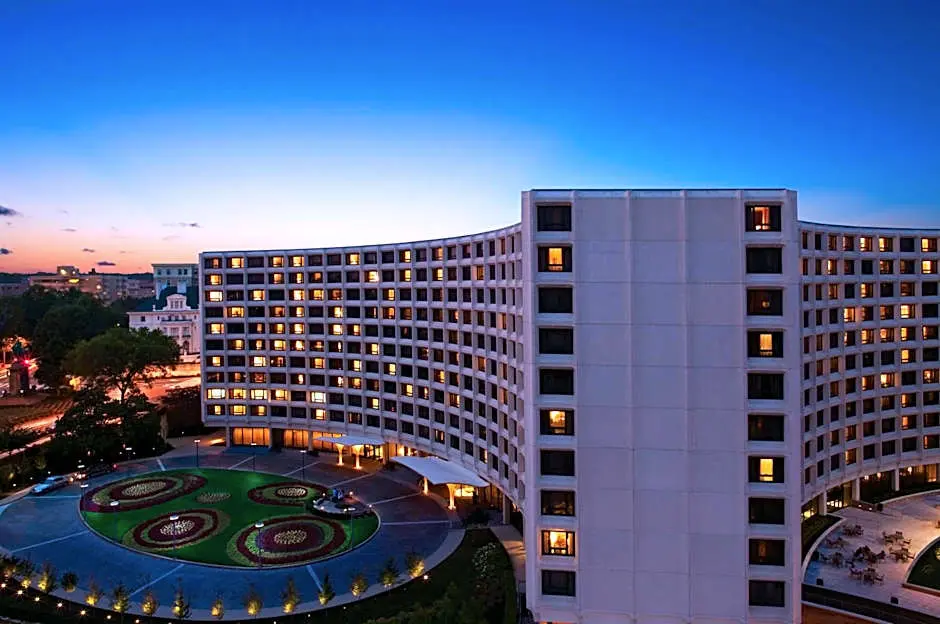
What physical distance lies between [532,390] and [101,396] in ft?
208

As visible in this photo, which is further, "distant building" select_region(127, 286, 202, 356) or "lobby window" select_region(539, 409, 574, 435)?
"distant building" select_region(127, 286, 202, 356)

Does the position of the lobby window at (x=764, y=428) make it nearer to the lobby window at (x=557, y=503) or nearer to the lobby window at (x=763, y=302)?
the lobby window at (x=763, y=302)

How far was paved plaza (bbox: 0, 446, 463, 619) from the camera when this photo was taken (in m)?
41.3

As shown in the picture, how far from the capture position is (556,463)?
35.0 m

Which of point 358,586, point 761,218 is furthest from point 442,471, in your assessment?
point 761,218

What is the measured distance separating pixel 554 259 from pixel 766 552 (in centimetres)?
2001

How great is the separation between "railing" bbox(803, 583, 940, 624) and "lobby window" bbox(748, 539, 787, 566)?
9327 mm

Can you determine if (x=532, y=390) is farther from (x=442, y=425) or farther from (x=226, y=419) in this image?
(x=226, y=419)

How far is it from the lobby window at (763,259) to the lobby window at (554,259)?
32.1 feet

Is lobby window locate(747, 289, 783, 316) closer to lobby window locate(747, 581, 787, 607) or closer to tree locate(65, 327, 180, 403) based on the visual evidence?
lobby window locate(747, 581, 787, 607)

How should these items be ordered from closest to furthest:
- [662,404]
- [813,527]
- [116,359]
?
[662,404]
[813,527]
[116,359]

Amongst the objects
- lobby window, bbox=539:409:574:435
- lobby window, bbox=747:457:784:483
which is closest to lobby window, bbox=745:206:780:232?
lobby window, bbox=747:457:784:483

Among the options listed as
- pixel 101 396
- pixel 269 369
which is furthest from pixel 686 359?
pixel 101 396

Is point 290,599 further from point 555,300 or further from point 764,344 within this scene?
point 764,344
